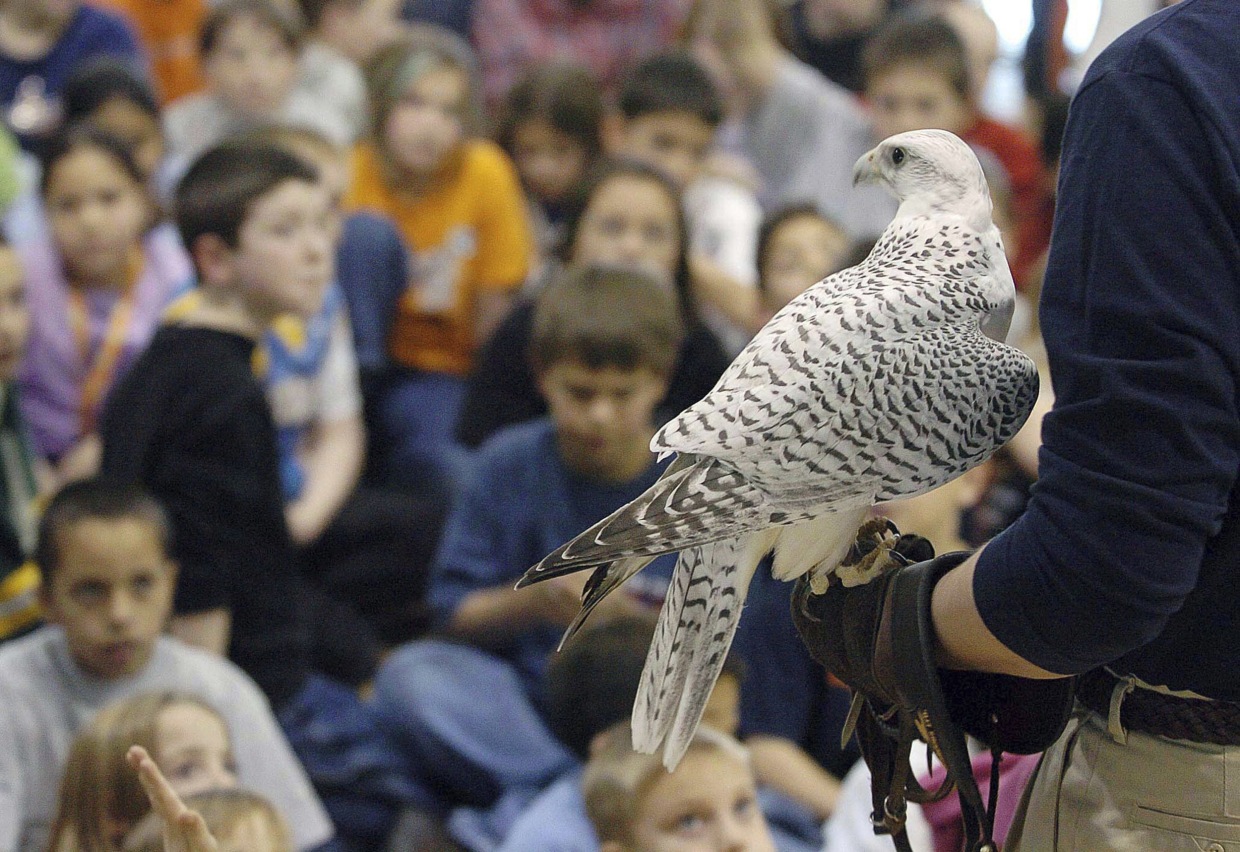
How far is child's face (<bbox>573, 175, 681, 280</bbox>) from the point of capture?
3.30m

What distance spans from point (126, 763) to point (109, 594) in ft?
1.36

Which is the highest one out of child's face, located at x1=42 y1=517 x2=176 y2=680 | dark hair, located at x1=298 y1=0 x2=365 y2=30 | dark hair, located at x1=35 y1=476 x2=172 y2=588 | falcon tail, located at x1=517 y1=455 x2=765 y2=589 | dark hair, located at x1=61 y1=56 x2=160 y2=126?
dark hair, located at x1=298 y1=0 x2=365 y2=30

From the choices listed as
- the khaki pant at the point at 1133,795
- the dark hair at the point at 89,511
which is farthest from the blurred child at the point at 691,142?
the khaki pant at the point at 1133,795

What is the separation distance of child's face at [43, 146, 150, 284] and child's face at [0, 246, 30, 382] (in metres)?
0.41

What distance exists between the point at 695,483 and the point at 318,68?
3.62 meters

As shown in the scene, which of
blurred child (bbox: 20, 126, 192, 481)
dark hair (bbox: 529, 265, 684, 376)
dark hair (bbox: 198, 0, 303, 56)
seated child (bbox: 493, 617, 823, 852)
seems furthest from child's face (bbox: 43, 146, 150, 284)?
seated child (bbox: 493, 617, 823, 852)

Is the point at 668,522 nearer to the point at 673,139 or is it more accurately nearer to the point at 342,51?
the point at 673,139

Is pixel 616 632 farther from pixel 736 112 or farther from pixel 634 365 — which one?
pixel 736 112

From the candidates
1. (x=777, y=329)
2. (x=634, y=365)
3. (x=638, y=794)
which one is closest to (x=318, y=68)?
(x=634, y=365)

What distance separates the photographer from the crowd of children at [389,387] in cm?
224

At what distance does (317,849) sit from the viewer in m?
2.48

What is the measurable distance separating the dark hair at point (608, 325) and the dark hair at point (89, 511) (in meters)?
0.73

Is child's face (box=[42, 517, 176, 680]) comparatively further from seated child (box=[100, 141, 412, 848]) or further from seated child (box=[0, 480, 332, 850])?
seated child (box=[100, 141, 412, 848])

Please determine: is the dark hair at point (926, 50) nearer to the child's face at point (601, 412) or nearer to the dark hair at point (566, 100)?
the dark hair at point (566, 100)
